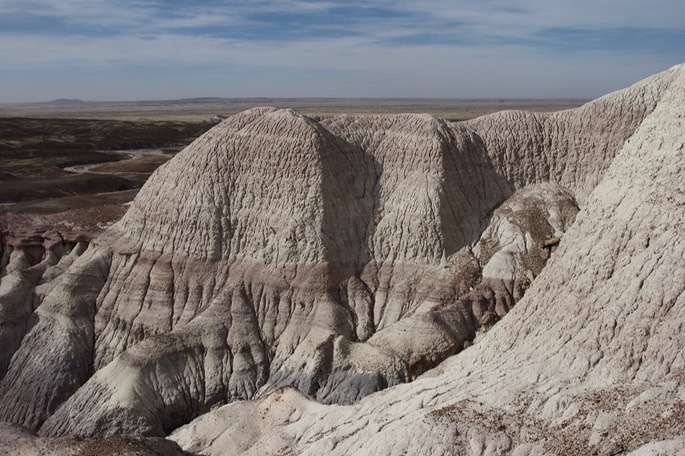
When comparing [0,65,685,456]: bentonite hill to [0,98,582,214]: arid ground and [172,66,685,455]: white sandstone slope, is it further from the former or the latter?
[0,98,582,214]: arid ground

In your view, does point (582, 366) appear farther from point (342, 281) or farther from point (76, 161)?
point (76, 161)

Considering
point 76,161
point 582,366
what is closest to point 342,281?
point 582,366

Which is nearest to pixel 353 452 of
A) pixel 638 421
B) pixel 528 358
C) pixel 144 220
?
pixel 528 358

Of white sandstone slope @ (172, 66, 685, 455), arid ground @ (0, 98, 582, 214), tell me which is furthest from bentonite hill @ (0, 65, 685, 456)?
arid ground @ (0, 98, 582, 214)

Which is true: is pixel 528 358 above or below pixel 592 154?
below

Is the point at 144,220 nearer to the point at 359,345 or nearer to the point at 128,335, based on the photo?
the point at 128,335

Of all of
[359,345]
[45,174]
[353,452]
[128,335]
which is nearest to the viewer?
[353,452]
